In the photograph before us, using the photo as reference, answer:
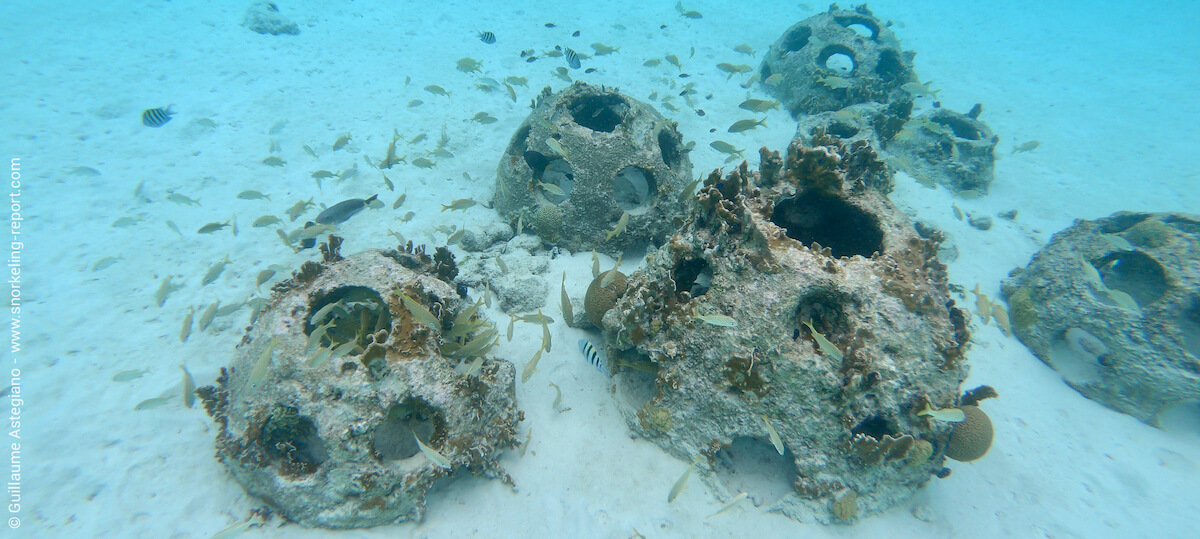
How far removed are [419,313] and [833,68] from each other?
1431 cm

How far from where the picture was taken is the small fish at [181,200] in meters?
7.66

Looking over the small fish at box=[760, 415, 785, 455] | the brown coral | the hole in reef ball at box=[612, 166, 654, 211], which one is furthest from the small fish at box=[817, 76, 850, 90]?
the small fish at box=[760, 415, 785, 455]

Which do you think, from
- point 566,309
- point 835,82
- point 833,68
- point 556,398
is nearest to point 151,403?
point 556,398

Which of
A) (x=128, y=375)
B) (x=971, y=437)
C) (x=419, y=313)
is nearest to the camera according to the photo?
(x=419, y=313)

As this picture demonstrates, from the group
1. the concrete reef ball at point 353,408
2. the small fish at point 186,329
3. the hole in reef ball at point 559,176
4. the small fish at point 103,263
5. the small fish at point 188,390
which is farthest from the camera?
the hole in reef ball at point 559,176

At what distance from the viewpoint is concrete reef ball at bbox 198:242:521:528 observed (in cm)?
362

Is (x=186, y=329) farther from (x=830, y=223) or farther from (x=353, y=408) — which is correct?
(x=830, y=223)

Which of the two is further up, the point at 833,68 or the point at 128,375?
the point at 833,68

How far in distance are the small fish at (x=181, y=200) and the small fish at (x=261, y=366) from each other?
6.38 metres

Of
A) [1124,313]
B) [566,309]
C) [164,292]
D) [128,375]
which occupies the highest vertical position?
[1124,313]

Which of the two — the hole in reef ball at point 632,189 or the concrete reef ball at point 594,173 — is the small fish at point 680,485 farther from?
the hole in reef ball at point 632,189

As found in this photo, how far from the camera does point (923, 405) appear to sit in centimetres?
367

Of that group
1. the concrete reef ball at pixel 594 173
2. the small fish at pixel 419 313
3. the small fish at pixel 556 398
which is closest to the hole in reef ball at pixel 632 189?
the concrete reef ball at pixel 594 173

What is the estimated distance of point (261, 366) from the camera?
361 cm
